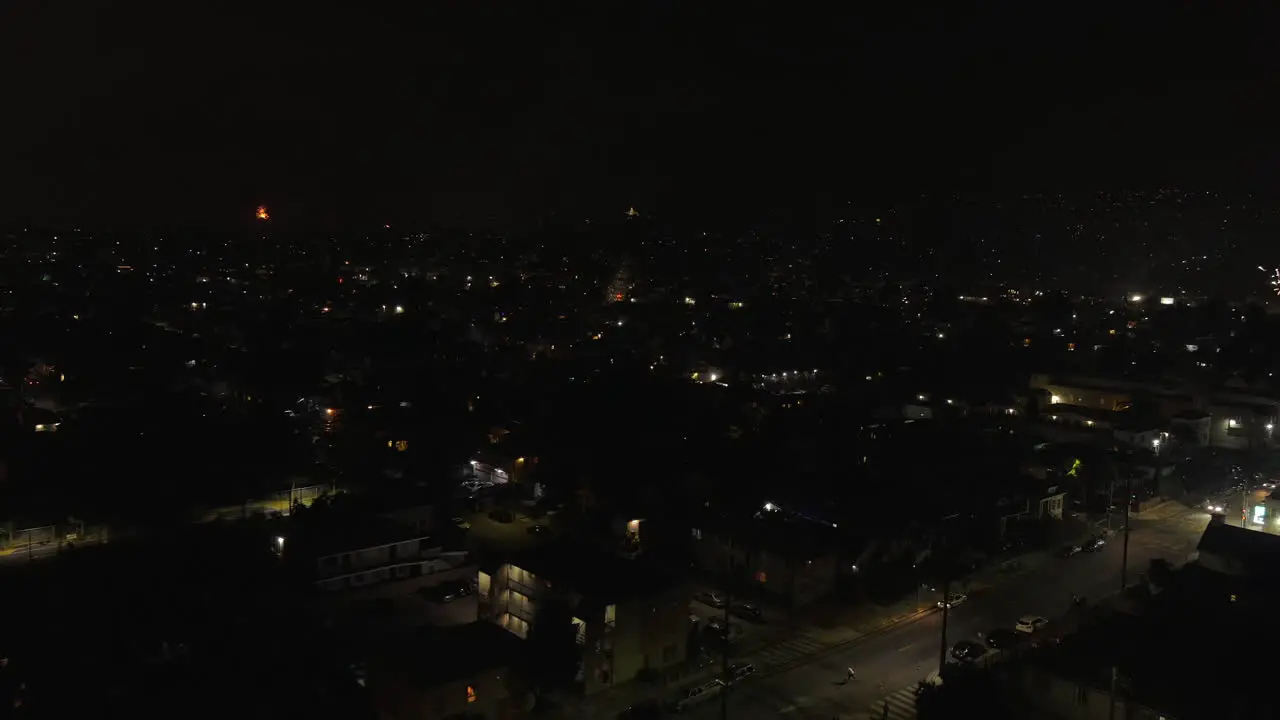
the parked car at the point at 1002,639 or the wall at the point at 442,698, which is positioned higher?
the parked car at the point at 1002,639

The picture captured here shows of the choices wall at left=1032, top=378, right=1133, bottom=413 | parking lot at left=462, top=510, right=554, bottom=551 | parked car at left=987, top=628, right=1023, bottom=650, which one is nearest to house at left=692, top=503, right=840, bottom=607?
parked car at left=987, top=628, right=1023, bottom=650

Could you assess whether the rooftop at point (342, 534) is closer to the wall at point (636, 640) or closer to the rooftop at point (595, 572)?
the rooftop at point (595, 572)

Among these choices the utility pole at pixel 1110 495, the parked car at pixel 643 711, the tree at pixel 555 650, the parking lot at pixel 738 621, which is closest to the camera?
the parked car at pixel 643 711

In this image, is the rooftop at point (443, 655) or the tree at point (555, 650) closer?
the rooftop at point (443, 655)

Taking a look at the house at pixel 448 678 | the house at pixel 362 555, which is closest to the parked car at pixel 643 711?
the house at pixel 448 678

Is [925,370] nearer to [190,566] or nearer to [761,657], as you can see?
[761,657]

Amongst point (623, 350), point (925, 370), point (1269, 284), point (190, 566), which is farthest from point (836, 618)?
point (1269, 284)

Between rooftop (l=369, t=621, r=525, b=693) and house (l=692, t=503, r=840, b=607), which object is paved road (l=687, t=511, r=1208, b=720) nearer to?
house (l=692, t=503, r=840, b=607)
